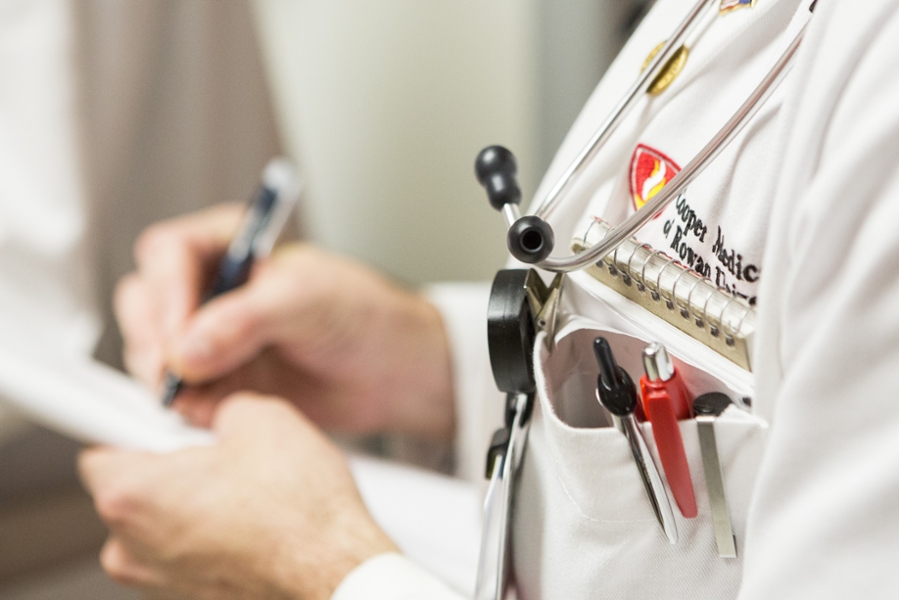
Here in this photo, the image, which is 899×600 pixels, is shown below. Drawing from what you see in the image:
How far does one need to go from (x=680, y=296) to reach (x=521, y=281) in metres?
0.08

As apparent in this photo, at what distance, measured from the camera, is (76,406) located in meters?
0.59

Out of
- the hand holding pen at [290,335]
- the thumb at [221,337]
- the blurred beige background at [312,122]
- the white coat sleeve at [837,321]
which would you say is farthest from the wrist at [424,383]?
the white coat sleeve at [837,321]

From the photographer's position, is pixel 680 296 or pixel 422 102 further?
pixel 422 102

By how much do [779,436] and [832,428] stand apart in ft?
0.06

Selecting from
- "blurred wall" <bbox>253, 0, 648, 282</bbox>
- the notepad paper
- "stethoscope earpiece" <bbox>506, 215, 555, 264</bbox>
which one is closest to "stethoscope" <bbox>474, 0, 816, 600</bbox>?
"stethoscope earpiece" <bbox>506, 215, 555, 264</bbox>

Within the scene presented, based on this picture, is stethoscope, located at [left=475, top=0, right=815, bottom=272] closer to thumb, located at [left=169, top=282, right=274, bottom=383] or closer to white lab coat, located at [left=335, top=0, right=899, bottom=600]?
white lab coat, located at [left=335, top=0, right=899, bottom=600]

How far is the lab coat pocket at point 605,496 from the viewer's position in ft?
1.04

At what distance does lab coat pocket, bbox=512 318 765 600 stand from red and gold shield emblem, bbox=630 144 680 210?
0.26 ft

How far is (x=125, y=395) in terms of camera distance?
657 millimetres

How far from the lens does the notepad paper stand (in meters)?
0.59

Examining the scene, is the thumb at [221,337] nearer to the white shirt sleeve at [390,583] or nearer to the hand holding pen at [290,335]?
the hand holding pen at [290,335]

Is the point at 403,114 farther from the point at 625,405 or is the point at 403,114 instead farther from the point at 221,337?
the point at 625,405

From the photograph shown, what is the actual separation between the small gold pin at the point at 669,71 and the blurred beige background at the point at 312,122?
0.64 meters

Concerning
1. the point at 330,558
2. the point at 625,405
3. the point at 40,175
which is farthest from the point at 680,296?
the point at 40,175
